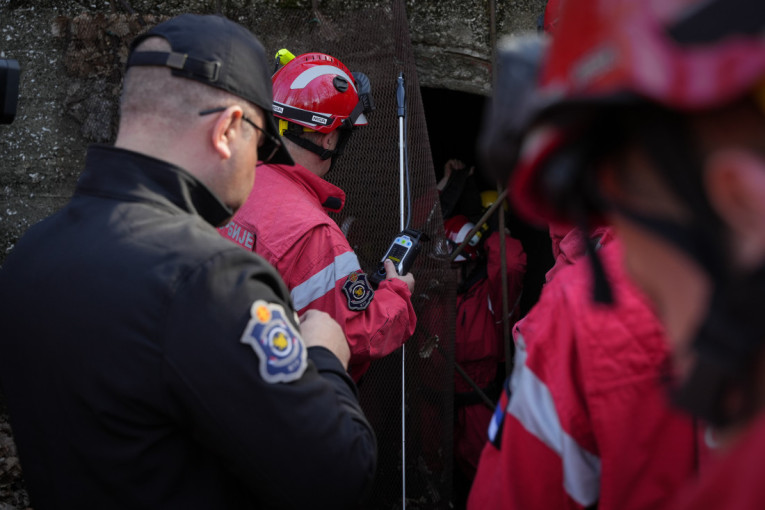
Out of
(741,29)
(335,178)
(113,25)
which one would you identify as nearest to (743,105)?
(741,29)

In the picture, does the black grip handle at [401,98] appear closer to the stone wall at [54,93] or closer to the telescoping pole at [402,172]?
the telescoping pole at [402,172]

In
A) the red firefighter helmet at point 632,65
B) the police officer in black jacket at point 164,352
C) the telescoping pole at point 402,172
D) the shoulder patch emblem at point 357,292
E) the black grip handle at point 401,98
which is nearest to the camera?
the red firefighter helmet at point 632,65

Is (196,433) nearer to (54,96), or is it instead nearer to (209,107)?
(209,107)

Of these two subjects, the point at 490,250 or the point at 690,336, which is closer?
the point at 690,336

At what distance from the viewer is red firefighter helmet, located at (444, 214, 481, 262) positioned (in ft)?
15.7

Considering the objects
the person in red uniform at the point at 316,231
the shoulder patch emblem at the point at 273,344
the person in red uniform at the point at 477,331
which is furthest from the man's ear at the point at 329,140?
the person in red uniform at the point at 477,331

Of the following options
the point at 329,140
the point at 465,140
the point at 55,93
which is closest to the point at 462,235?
the point at 465,140

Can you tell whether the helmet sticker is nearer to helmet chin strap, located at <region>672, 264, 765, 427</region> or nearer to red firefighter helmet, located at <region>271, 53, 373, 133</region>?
red firefighter helmet, located at <region>271, 53, 373, 133</region>

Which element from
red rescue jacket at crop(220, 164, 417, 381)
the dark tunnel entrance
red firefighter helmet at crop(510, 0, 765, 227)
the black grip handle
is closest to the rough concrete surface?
the black grip handle

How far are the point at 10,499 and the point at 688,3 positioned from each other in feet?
12.5

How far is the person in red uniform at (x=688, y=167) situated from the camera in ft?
1.66

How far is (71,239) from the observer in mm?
1277

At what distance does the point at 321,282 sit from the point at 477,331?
8.47 ft

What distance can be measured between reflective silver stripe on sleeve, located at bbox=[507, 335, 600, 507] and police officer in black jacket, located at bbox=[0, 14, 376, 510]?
1.28ft
